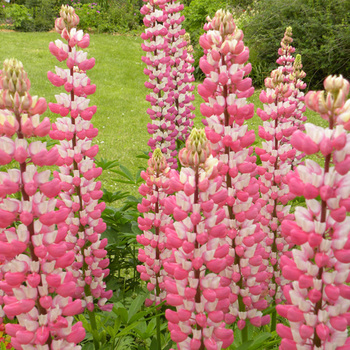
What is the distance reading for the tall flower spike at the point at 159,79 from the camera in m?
3.94

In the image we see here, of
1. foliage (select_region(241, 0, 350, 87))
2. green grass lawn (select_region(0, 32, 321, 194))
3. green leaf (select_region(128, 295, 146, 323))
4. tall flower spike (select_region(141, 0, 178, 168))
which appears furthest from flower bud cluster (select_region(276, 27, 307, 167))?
foliage (select_region(241, 0, 350, 87))

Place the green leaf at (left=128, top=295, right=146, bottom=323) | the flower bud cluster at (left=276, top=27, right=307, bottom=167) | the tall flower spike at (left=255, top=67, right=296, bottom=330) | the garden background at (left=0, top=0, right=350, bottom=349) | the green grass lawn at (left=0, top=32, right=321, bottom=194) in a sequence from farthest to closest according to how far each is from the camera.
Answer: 1. the garden background at (left=0, top=0, right=350, bottom=349)
2. the green grass lawn at (left=0, top=32, right=321, bottom=194)
3. the flower bud cluster at (left=276, top=27, right=307, bottom=167)
4. the tall flower spike at (left=255, top=67, right=296, bottom=330)
5. the green leaf at (left=128, top=295, right=146, bottom=323)

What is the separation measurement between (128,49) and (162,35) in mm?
13287

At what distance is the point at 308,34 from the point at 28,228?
1288cm

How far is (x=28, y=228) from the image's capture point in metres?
1.45

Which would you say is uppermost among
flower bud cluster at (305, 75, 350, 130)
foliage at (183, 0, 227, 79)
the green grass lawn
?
foliage at (183, 0, 227, 79)

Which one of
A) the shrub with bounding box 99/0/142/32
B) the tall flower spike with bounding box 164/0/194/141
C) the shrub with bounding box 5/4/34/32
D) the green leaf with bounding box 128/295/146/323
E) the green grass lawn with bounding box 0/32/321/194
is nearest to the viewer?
the green leaf with bounding box 128/295/146/323

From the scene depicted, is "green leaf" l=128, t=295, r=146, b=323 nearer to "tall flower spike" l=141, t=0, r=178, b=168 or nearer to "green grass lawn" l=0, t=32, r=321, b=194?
"tall flower spike" l=141, t=0, r=178, b=168

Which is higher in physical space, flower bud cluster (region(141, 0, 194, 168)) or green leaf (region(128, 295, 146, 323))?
flower bud cluster (region(141, 0, 194, 168))

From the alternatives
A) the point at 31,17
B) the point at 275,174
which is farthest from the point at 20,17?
the point at 275,174

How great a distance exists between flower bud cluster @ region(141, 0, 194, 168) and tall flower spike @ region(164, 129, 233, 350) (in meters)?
2.29

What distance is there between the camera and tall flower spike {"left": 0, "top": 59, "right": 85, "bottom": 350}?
139cm

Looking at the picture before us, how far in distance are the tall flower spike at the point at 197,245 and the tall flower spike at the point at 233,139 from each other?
0.30 meters

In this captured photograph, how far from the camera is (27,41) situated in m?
16.6
